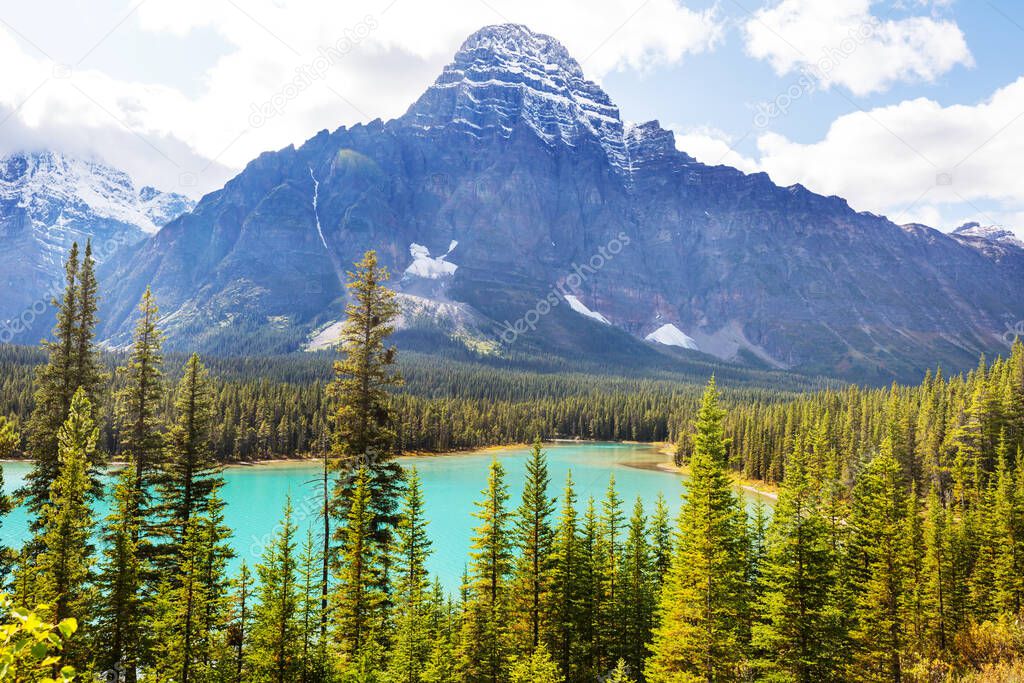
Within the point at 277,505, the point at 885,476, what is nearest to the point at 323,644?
the point at 885,476

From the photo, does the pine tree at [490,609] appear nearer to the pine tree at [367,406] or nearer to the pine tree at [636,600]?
the pine tree at [367,406]

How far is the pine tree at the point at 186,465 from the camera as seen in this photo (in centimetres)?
2547

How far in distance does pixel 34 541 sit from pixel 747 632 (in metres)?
29.9

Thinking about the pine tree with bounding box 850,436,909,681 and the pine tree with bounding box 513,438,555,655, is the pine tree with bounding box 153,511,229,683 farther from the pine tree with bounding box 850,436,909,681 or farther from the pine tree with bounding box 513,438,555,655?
the pine tree with bounding box 850,436,909,681

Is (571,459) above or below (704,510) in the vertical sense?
below

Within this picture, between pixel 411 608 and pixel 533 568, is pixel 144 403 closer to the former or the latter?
pixel 411 608

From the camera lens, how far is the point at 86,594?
20.0 m

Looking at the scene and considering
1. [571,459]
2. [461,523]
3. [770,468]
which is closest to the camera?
[461,523]

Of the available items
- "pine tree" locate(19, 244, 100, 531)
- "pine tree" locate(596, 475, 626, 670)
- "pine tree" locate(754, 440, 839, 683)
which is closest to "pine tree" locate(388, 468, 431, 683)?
"pine tree" locate(596, 475, 626, 670)

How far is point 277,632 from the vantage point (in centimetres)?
2181

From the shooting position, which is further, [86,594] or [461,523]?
[461,523]

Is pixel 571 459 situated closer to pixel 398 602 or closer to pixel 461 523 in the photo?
pixel 461 523

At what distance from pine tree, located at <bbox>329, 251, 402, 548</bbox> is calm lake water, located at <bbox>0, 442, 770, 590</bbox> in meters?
4.08

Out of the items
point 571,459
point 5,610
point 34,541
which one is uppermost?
point 5,610
